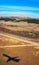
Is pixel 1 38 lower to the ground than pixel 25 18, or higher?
lower

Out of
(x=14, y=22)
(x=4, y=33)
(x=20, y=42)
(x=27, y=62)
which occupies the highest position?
(x=14, y=22)

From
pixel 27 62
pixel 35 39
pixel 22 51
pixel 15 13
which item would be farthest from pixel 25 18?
pixel 27 62

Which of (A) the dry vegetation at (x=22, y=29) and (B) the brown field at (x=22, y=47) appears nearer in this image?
(B) the brown field at (x=22, y=47)

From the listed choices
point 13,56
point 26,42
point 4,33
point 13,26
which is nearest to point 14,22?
point 13,26

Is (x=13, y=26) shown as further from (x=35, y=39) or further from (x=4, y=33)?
(x=35, y=39)

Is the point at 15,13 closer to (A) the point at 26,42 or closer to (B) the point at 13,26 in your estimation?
(B) the point at 13,26

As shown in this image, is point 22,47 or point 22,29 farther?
point 22,29

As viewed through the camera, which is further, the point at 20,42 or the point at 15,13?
the point at 15,13

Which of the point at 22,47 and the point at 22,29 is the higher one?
the point at 22,29

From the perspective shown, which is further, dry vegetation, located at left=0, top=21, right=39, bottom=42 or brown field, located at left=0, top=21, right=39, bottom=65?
dry vegetation, located at left=0, top=21, right=39, bottom=42
